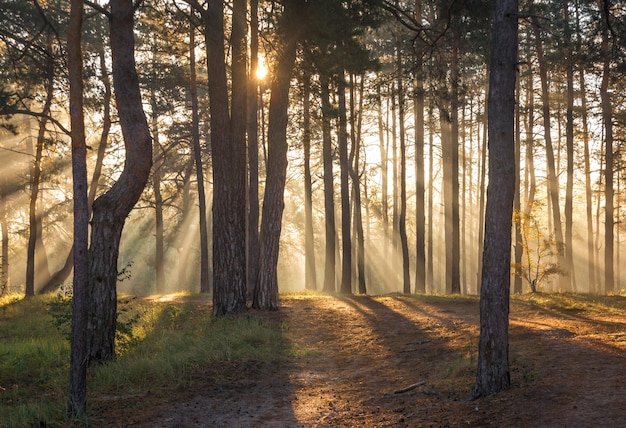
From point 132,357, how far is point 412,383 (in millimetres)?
4647

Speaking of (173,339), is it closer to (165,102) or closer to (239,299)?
(239,299)

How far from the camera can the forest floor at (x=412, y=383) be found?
6219mm

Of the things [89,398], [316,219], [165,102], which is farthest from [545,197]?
[89,398]

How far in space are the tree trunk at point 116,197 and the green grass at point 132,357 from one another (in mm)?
660

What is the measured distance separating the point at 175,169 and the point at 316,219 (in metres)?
21.5

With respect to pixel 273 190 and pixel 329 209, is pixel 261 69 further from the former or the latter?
pixel 329 209

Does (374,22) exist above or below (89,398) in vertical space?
above

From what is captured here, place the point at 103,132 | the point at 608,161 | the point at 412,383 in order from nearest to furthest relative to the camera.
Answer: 1. the point at 412,383
2. the point at 103,132
3. the point at 608,161

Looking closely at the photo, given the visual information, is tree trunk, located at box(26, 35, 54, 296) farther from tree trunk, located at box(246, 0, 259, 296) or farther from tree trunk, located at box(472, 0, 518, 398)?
tree trunk, located at box(472, 0, 518, 398)

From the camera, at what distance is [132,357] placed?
9602 millimetres

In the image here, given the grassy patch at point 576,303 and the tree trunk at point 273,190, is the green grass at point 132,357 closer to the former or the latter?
the tree trunk at point 273,190

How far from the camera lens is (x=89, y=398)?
24.7ft

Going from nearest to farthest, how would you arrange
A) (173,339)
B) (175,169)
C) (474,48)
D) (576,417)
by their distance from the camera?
(576,417) → (173,339) → (474,48) → (175,169)

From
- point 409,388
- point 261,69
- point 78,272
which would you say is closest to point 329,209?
point 261,69
